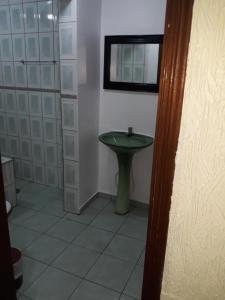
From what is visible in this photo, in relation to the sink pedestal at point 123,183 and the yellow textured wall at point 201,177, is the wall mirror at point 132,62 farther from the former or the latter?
the yellow textured wall at point 201,177

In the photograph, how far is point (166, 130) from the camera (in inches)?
27.2

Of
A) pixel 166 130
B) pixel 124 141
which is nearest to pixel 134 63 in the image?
pixel 124 141

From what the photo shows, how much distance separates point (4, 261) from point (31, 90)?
219 cm

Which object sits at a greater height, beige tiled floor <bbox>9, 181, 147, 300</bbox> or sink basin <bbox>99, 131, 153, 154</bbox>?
sink basin <bbox>99, 131, 153, 154</bbox>

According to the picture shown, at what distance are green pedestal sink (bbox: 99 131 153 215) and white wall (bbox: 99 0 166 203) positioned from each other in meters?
0.09

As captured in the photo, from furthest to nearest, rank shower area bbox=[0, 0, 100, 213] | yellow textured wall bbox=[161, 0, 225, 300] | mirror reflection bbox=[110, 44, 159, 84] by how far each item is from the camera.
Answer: mirror reflection bbox=[110, 44, 159, 84], shower area bbox=[0, 0, 100, 213], yellow textured wall bbox=[161, 0, 225, 300]

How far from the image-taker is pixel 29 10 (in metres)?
2.63

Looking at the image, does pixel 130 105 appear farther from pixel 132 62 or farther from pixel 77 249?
pixel 77 249

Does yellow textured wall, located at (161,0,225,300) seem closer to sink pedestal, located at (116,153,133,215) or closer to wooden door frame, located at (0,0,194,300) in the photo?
wooden door frame, located at (0,0,194,300)

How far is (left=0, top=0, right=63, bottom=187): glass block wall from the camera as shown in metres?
2.63

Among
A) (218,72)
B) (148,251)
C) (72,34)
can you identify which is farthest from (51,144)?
(218,72)

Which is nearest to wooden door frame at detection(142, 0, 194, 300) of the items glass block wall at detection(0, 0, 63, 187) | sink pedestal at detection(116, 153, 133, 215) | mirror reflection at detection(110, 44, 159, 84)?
sink pedestal at detection(116, 153, 133, 215)

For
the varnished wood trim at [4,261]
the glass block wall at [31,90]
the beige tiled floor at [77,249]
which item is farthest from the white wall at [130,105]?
the varnished wood trim at [4,261]

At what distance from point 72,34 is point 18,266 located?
1.82 metres
